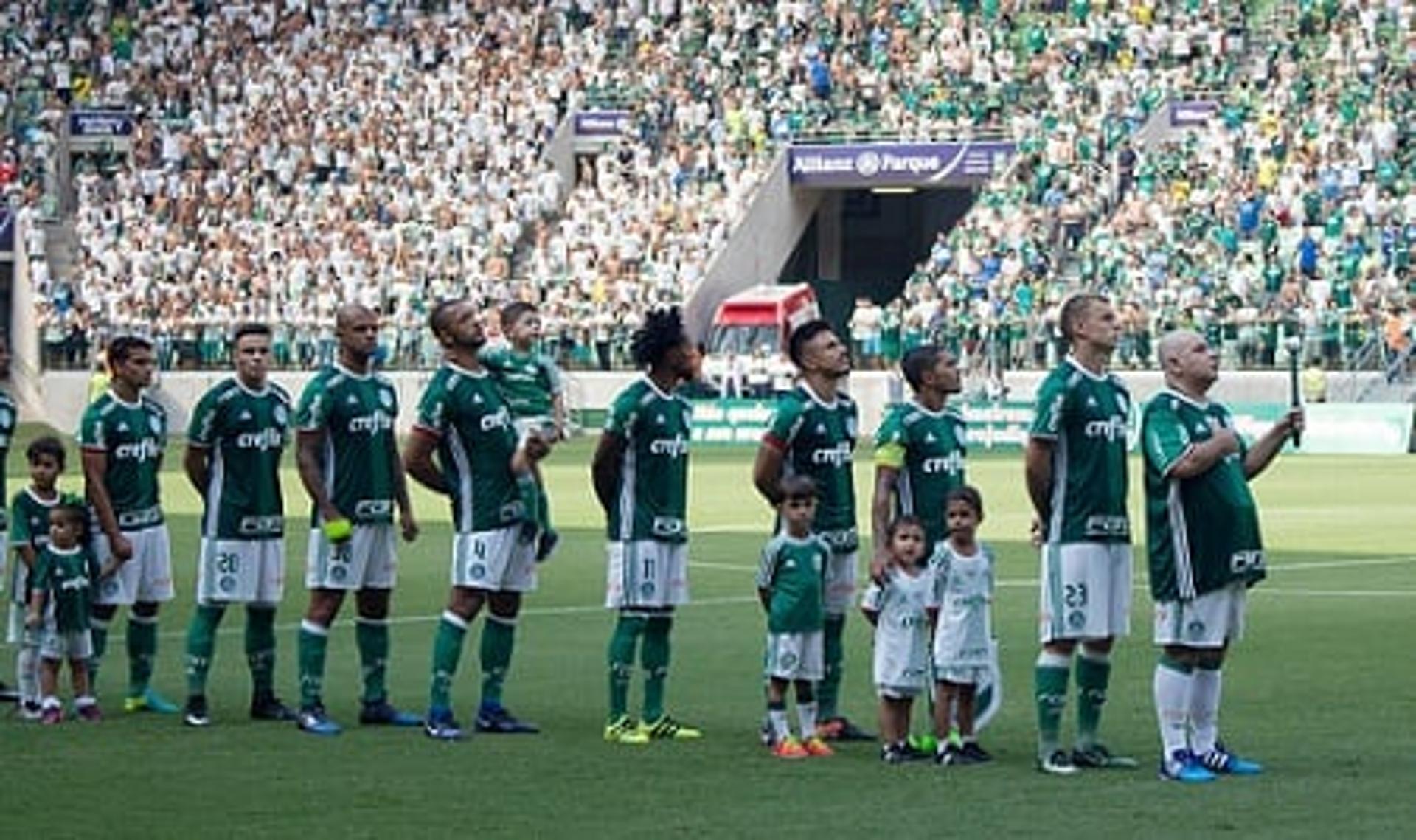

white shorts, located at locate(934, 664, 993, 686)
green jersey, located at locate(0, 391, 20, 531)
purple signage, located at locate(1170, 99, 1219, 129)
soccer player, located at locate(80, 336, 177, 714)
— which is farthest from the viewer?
purple signage, located at locate(1170, 99, 1219, 129)

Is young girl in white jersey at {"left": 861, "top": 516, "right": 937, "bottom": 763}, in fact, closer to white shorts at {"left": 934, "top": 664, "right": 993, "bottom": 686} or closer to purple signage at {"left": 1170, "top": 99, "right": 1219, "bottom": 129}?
white shorts at {"left": 934, "top": 664, "right": 993, "bottom": 686}

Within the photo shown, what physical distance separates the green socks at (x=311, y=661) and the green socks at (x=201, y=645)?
1.94 feet

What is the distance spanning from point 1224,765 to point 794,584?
2376 mm

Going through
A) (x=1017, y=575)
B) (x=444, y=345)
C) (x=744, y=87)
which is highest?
(x=744, y=87)

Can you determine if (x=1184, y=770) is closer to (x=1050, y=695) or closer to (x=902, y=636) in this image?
(x=1050, y=695)

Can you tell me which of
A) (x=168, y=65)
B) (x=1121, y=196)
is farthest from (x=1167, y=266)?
(x=168, y=65)

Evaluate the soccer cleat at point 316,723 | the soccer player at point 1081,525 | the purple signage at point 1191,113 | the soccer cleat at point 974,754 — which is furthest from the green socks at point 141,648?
the purple signage at point 1191,113

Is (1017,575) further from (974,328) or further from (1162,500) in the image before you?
(974,328)

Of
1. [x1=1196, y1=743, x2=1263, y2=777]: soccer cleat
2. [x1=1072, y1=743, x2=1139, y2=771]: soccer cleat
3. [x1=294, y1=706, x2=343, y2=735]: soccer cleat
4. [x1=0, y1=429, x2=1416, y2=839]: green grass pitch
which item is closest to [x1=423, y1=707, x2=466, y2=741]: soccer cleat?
[x1=0, y1=429, x2=1416, y2=839]: green grass pitch

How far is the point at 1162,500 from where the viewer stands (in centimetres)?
1501

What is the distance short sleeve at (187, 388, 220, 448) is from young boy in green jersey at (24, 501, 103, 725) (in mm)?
701

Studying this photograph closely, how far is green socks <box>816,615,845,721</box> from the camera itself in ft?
55.7

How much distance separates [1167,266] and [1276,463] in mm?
10206

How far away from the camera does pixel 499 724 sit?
17.0m
